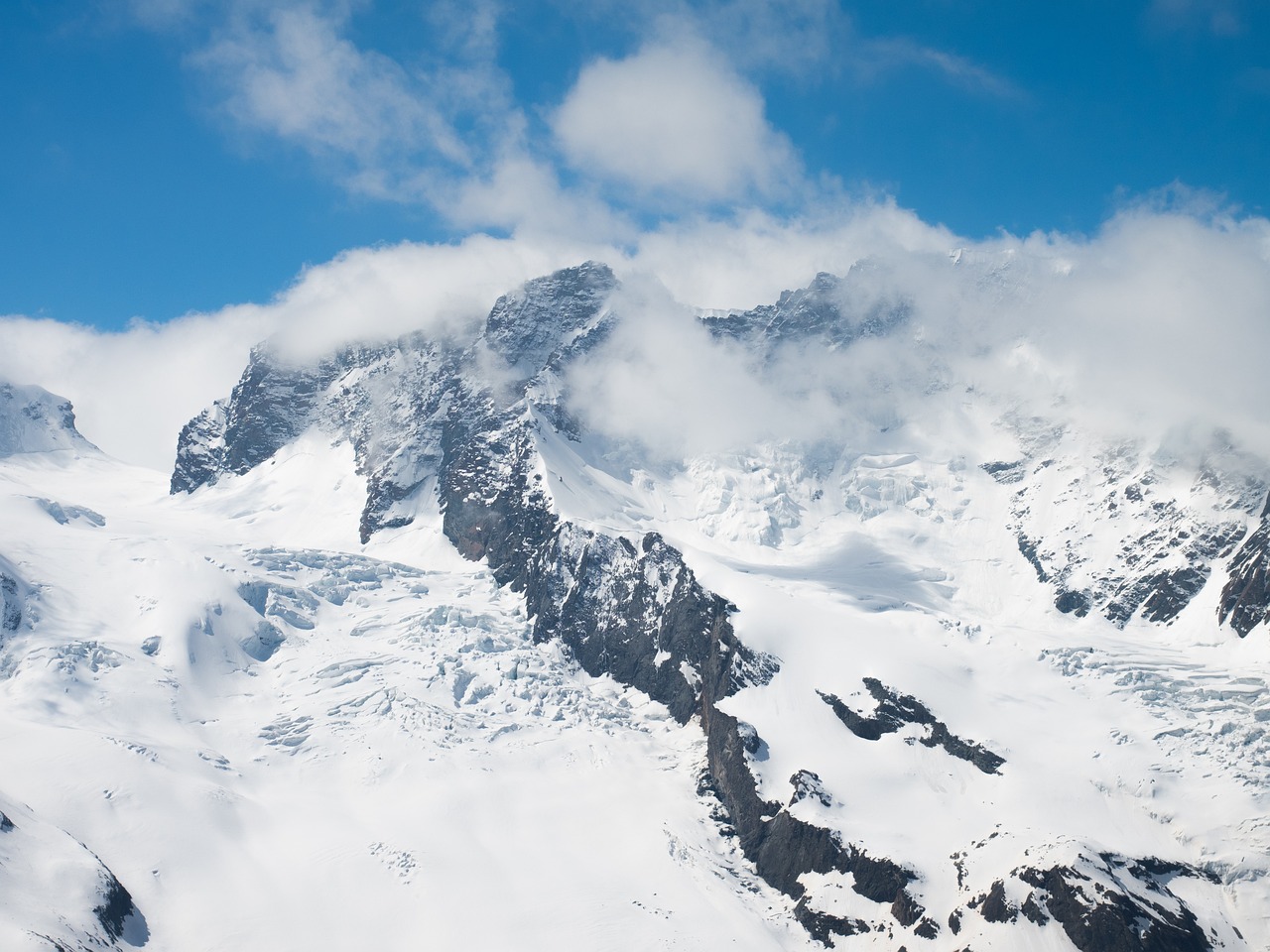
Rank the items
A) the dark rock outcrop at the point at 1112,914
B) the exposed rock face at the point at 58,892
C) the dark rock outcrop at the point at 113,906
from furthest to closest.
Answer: the dark rock outcrop at the point at 1112,914 < the dark rock outcrop at the point at 113,906 < the exposed rock face at the point at 58,892

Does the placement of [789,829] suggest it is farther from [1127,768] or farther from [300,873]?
[300,873]

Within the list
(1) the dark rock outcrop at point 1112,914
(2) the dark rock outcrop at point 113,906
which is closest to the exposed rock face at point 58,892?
(2) the dark rock outcrop at point 113,906

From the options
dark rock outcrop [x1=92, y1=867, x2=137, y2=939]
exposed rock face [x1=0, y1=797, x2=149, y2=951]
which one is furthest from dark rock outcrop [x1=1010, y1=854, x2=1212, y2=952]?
exposed rock face [x1=0, y1=797, x2=149, y2=951]

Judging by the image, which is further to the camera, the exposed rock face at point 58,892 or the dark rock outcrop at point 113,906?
the dark rock outcrop at point 113,906

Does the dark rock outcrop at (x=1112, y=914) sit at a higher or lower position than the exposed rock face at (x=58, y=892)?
higher

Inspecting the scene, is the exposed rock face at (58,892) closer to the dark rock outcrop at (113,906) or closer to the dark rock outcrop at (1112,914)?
the dark rock outcrop at (113,906)

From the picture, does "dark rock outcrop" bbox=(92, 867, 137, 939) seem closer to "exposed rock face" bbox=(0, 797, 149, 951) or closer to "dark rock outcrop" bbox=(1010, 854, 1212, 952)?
"exposed rock face" bbox=(0, 797, 149, 951)

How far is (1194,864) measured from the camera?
17488 cm

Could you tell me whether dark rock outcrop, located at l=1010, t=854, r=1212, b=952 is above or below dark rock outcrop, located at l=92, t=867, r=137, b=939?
above

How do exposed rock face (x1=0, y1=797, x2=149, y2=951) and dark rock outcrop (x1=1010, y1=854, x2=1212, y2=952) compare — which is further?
dark rock outcrop (x1=1010, y1=854, x2=1212, y2=952)

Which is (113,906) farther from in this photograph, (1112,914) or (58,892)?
(1112,914)

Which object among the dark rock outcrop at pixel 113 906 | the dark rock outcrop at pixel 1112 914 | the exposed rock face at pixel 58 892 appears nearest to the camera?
the exposed rock face at pixel 58 892

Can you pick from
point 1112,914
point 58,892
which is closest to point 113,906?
point 58,892

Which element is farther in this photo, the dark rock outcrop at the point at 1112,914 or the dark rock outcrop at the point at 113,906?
the dark rock outcrop at the point at 1112,914
